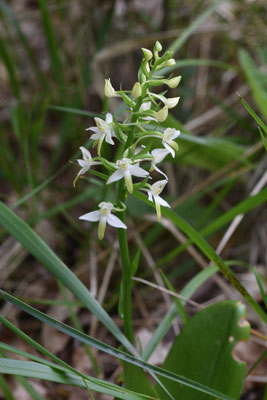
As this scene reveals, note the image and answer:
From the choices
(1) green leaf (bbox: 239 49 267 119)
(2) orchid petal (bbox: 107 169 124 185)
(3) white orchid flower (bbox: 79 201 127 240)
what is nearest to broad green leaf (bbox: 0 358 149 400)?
(3) white orchid flower (bbox: 79 201 127 240)

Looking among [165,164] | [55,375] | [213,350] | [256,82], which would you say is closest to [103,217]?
[55,375]

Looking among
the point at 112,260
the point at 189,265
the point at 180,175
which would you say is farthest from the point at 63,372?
the point at 180,175

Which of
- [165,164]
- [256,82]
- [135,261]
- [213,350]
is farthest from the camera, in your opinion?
[165,164]

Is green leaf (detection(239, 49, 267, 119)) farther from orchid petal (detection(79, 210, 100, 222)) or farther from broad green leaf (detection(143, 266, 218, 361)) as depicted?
orchid petal (detection(79, 210, 100, 222))

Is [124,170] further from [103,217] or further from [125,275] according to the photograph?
[125,275]

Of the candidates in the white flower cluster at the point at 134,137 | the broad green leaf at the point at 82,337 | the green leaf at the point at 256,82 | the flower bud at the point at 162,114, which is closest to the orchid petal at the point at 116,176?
the white flower cluster at the point at 134,137

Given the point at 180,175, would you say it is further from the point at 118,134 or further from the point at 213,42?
the point at 118,134
